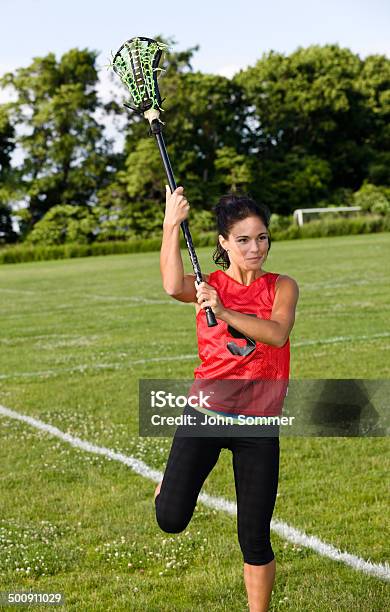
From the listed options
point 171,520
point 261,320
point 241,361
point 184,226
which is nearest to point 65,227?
point 184,226

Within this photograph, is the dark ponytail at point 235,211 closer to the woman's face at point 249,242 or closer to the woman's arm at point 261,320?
the woman's face at point 249,242

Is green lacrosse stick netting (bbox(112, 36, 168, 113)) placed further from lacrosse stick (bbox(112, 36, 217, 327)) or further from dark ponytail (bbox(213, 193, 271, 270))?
dark ponytail (bbox(213, 193, 271, 270))

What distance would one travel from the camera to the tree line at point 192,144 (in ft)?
207

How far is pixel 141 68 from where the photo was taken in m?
4.12

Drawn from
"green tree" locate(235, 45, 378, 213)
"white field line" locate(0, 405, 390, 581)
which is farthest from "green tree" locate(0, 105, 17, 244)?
"white field line" locate(0, 405, 390, 581)

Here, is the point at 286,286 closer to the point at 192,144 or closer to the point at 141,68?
the point at 141,68

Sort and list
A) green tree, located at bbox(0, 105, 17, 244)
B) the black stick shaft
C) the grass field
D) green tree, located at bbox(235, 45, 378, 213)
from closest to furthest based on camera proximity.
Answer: the black stick shaft, the grass field, green tree, located at bbox(0, 105, 17, 244), green tree, located at bbox(235, 45, 378, 213)

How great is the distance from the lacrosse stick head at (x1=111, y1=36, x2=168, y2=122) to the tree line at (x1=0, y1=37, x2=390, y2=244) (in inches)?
2214

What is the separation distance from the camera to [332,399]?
9.39 metres

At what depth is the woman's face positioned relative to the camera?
3.90m

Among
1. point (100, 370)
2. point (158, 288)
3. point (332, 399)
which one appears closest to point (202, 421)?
point (332, 399)

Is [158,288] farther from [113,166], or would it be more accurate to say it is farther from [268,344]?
[113,166]

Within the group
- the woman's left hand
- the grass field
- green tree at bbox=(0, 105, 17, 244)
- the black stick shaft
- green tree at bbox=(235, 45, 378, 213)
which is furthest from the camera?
green tree at bbox=(235, 45, 378, 213)

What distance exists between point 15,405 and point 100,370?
7.16ft
